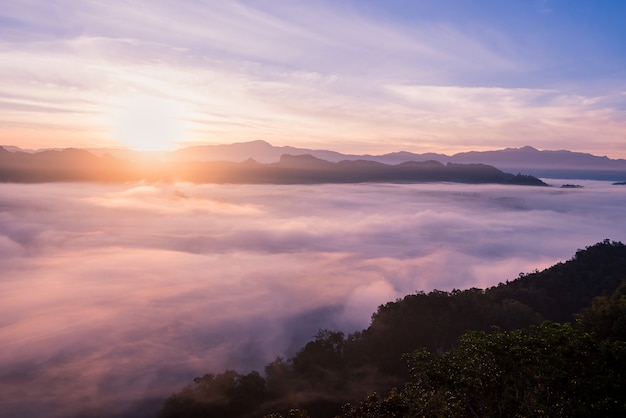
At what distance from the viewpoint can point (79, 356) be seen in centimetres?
10988

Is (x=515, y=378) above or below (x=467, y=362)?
below

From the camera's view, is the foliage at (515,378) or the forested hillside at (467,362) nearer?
the foliage at (515,378)

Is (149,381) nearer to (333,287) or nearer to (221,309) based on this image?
(221,309)

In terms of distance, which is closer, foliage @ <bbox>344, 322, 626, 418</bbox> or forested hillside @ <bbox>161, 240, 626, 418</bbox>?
foliage @ <bbox>344, 322, 626, 418</bbox>

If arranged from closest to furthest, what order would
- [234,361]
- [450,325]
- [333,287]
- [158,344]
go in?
1. [450,325]
2. [234,361]
3. [158,344]
4. [333,287]

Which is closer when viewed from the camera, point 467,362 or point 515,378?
point 515,378

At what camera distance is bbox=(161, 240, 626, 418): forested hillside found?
19219 mm

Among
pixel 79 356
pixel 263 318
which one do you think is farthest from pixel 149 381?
pixel 263 318

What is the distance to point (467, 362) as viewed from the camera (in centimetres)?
2039

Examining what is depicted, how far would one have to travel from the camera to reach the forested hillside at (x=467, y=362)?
1922 centimetres

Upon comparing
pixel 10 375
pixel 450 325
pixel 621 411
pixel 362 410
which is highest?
pixel 621 411

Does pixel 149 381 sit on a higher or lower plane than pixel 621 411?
lower

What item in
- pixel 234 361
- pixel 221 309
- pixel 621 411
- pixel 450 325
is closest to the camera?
pixel 621 411

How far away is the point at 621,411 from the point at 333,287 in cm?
15276
